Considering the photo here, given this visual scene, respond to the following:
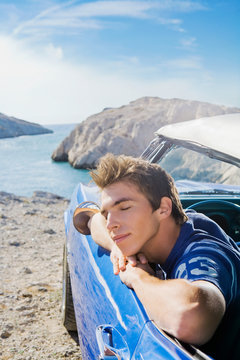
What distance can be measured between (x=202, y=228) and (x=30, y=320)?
237 centimetres

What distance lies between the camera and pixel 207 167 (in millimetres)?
3252

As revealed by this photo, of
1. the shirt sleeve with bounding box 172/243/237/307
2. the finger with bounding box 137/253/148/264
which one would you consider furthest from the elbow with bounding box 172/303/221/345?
the finger with bounding box 137/253/148/264

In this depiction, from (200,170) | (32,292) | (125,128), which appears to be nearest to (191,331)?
(200,170)

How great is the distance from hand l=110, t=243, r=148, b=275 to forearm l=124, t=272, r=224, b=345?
283 mm

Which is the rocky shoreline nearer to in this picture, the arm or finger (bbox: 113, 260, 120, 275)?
finger (bbox: 113, 260, 120, 275)

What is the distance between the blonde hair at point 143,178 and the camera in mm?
1525

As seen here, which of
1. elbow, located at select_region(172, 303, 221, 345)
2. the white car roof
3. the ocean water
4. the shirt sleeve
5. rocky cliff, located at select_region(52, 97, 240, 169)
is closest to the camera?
elbow, located at select_region(172, 303, 221, 345)

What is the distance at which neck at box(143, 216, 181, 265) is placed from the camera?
4.81ft

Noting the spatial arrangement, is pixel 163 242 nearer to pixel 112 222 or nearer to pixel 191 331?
pixel 112 222

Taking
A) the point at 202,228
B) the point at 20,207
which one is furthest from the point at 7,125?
the point at 202,228

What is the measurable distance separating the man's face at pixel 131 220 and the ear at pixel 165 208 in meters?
0.03

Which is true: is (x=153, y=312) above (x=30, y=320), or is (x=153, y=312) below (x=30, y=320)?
above

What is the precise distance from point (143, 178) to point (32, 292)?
2.80 meters

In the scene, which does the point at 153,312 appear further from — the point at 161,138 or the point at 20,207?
the point at 20,207
